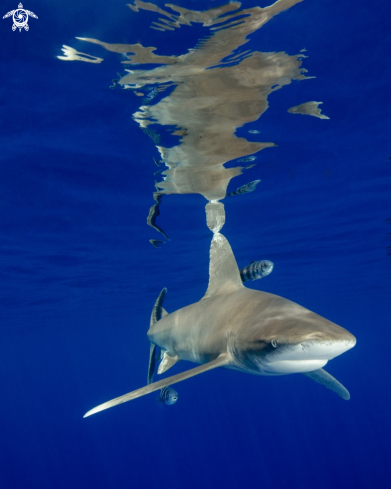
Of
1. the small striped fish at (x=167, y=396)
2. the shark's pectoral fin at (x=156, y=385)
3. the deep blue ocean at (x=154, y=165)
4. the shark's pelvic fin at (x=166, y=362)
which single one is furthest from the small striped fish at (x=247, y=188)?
the shark's pectoral fin at (x=156, y=385)

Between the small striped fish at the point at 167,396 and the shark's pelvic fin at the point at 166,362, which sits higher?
the shark's pelvic fin at the point at 166,362

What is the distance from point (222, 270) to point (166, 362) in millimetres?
2402

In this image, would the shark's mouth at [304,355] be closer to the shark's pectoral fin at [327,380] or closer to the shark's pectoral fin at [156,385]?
the shark's pectoral fin at [156,385]

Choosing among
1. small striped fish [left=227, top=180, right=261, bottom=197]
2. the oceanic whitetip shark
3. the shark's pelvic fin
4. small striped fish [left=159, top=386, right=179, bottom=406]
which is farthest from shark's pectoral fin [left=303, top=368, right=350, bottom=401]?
small striped fish [left=227, top=180, right=261, bottom=197]

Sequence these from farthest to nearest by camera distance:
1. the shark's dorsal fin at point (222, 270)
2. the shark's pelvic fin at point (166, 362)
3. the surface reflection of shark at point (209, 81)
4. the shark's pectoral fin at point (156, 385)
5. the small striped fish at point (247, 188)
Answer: the small striped fish at point (247, 188) < the shark's pelvic fin at point (166, 362) < the shark's dorsal fin at point (222, 270) < the surface reflection of shark at point (209, 81) < the shark's pectoral fin at point (156, 385)

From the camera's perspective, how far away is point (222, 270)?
7.20 m

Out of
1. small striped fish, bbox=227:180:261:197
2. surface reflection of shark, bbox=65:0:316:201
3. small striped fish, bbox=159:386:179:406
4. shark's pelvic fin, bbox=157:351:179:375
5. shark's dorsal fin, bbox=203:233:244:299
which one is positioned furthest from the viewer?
small striped fish, bbox=227:180:261:197

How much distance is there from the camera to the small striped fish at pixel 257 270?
714 centimetres

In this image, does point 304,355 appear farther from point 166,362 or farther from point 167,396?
point 167,396

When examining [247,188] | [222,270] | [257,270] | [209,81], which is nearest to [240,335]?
[222,270]

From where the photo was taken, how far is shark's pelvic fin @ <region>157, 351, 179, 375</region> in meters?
7.62

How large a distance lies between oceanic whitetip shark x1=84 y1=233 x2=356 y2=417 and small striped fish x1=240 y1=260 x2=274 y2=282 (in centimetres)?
40

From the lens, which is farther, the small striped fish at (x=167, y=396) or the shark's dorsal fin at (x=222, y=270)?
the small striped fish at (x=167, y=396)

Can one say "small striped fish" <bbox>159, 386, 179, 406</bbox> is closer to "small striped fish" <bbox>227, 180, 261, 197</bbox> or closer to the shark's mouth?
the shark's mouth
